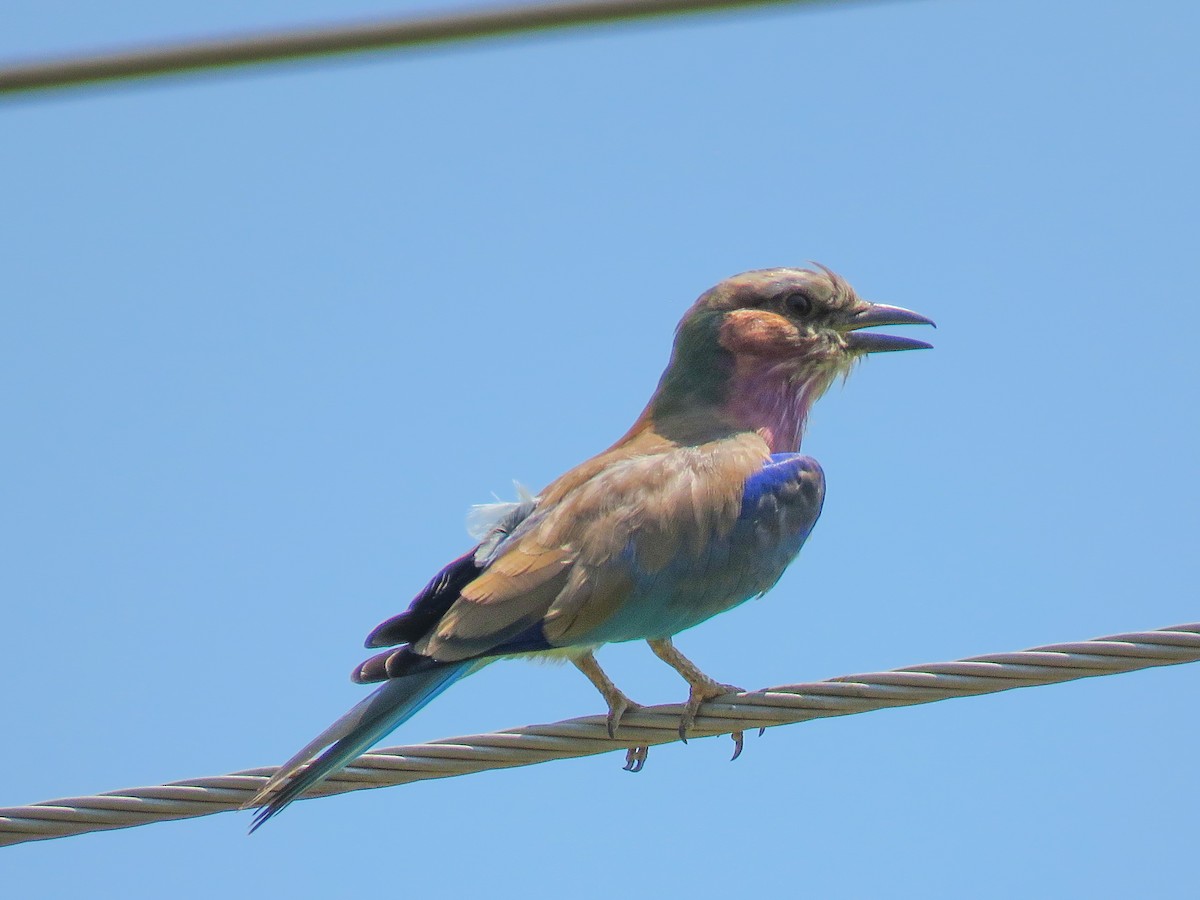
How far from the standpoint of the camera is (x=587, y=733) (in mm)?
4535

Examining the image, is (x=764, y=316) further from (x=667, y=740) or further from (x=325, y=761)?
(x=325, y=761)

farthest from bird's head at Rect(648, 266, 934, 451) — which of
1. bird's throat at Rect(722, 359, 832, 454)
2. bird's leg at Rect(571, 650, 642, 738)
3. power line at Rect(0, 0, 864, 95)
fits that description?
power line at Rect(0, 0, 864, 95)

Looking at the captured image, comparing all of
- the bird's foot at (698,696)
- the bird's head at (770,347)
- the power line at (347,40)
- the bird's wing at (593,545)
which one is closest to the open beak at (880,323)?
the bird's head at (770,347)

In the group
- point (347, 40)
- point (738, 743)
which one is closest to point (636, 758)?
point (738, 743)

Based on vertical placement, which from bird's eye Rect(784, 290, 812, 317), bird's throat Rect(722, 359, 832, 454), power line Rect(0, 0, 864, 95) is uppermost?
bird's eye Rect(784, 290, 812, 317)

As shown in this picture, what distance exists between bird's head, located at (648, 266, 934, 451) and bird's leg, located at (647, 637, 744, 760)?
1115 mm

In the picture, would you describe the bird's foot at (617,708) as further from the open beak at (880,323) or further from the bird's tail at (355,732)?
the open beak at (880,323)

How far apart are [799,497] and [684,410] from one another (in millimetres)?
772

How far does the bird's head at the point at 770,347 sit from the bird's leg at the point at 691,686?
1115mm

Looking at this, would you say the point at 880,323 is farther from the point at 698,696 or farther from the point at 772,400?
the point at 698,696

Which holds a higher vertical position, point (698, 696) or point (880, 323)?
point (880, 323)

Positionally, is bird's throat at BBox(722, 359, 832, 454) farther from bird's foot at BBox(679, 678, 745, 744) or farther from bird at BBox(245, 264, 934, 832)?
bird's foot at BBox(679, 678, 745, 744)

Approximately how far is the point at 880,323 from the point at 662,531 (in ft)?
6.28

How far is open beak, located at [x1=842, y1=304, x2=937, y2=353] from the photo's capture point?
7055 mm
